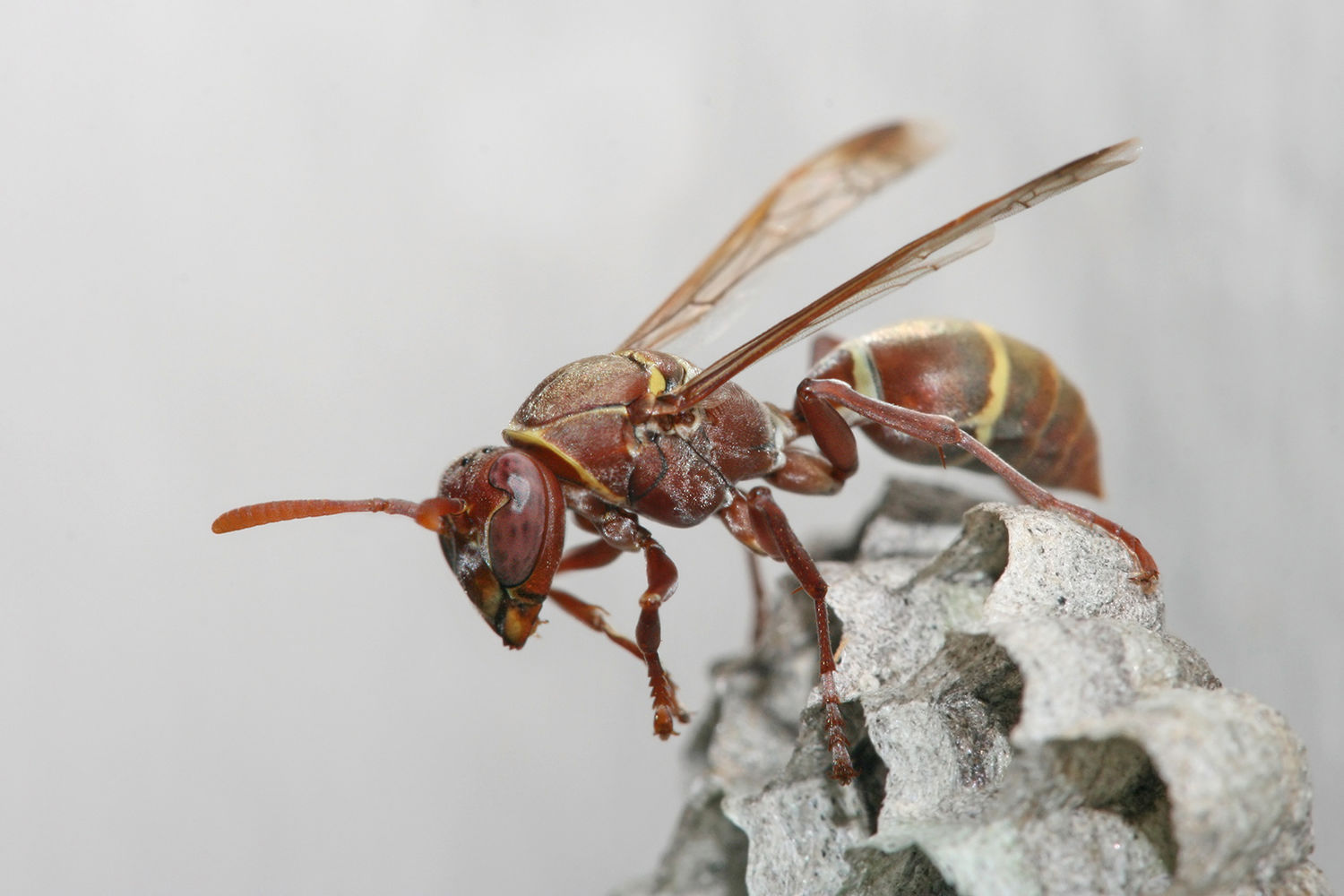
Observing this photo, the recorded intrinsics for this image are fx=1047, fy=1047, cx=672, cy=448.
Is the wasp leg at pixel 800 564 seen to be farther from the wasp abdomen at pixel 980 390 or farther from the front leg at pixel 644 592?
the wasp abdomen at pixel 980 390

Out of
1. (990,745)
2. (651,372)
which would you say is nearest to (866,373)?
(651,372)

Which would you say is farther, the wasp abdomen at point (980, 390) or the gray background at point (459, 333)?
the gray background at point (459, 333)

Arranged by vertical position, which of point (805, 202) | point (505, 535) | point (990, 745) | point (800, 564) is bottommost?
point (990, 745)

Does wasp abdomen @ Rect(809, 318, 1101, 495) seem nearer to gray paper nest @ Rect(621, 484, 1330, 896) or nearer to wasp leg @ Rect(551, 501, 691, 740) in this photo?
gray paper nest @ Rect(621, 484, 1330, 896)

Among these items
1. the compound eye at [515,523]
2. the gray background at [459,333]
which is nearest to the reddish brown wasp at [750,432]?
the compound eye at [515,523]

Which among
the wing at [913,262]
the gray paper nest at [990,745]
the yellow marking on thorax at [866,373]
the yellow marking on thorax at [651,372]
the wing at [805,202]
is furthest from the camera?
the wing at [805,202]

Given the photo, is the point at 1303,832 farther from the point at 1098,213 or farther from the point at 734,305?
the point at 1098,213

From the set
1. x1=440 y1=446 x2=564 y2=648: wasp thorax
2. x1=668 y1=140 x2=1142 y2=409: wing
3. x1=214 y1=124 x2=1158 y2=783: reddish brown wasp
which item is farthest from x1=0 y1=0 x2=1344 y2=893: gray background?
x1=440 y1=446 x2=564 y2=648: wasp thorax

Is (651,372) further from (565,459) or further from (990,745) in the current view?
(990,745)
